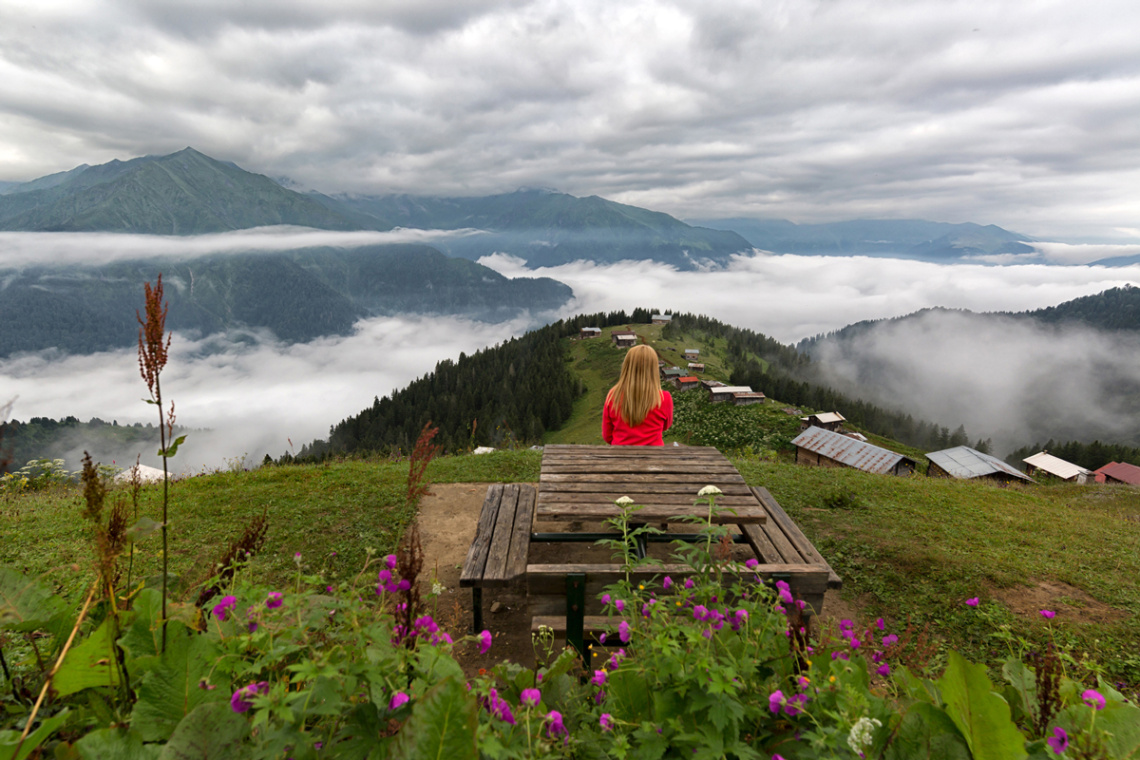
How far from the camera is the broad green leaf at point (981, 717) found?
4.78 feet

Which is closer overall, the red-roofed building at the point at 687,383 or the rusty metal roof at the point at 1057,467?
the rusty metal roof at the point at 1057,467

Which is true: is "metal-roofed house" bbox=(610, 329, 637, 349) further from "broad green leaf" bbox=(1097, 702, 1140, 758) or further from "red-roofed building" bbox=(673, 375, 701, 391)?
"broad green leaf" bbox=(1097, 702, 1140, 758)

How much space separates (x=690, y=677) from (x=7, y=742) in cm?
177

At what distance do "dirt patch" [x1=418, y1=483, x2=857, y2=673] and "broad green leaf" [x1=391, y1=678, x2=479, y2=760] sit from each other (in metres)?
2.37

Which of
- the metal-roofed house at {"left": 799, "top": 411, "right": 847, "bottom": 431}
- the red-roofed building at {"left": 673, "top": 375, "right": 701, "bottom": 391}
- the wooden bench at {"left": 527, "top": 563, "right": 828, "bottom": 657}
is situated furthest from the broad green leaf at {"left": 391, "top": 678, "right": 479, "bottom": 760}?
the red-roofed building at {"left": 673, "top": 375, "right": 701, "bottom": 391}

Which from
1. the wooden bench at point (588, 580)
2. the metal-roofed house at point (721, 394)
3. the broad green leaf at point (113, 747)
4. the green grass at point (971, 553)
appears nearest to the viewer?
the broad green leaf at point (113, 747)

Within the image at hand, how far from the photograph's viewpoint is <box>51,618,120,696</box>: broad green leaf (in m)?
1.65

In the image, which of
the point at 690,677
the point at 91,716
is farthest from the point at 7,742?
the point at 690,677

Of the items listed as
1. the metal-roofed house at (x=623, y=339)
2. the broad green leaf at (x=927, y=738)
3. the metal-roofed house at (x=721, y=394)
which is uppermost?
the broad green leaf at (x=927, y=738)

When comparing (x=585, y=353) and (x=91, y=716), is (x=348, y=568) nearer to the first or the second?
(x=91, y=716)

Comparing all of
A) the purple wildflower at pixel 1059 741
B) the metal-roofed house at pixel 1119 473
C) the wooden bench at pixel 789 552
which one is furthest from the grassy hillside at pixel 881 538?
the metal-roofed house at pixel 1119 473

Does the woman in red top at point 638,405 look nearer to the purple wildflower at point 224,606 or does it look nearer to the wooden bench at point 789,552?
the wooden bench at point 789,552

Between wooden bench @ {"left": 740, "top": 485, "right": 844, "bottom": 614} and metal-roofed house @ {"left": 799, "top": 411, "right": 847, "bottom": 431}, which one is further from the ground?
wooden bench @ {"left": 740, "top": 485, "right": 844, "bottom": 614}

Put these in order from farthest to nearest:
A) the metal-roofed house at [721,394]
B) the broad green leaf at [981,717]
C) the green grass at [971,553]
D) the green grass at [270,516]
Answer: the metal-roofed house at [721,394] < the green grass at [270,516] < the green grass at [971,553] < the broad green leaf at [981,717]
